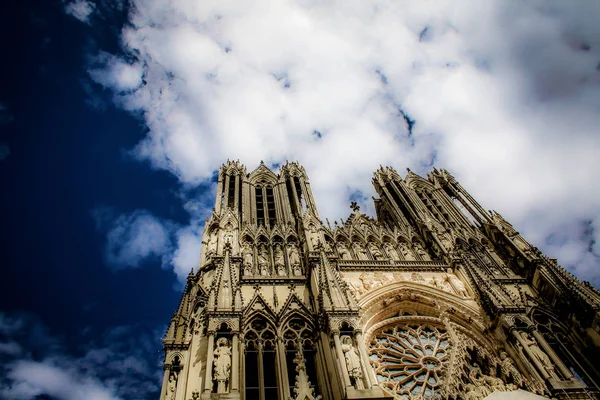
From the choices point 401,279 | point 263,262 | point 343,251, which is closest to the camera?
point 401,279

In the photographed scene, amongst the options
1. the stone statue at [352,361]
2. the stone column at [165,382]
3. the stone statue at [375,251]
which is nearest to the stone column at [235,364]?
the stone column at [165,382]

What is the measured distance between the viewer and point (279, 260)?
1816cm

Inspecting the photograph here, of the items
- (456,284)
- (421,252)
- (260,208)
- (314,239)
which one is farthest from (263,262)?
(456,284)

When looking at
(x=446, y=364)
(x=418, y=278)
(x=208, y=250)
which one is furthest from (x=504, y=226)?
(x=208, y=250)

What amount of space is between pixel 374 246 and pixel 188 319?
8.91 metres

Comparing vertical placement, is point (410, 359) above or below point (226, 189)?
below

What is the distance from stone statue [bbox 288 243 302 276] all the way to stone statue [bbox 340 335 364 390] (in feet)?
15.8

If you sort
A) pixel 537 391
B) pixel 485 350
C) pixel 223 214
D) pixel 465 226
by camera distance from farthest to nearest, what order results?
pixel 465 226 → pixel 223 214 → pixel 485 350 → pixel 537 391

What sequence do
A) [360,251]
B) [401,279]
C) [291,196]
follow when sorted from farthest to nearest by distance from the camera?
1. [291,196]
2. [360,251]
3. [401,279]

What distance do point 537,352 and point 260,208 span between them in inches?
536

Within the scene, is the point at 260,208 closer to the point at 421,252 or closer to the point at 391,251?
the point at 391,251

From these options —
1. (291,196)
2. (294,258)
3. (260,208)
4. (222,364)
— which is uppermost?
(291,196)

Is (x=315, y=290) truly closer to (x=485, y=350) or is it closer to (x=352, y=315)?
(x=352, y=315)

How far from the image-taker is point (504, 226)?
827 inches
